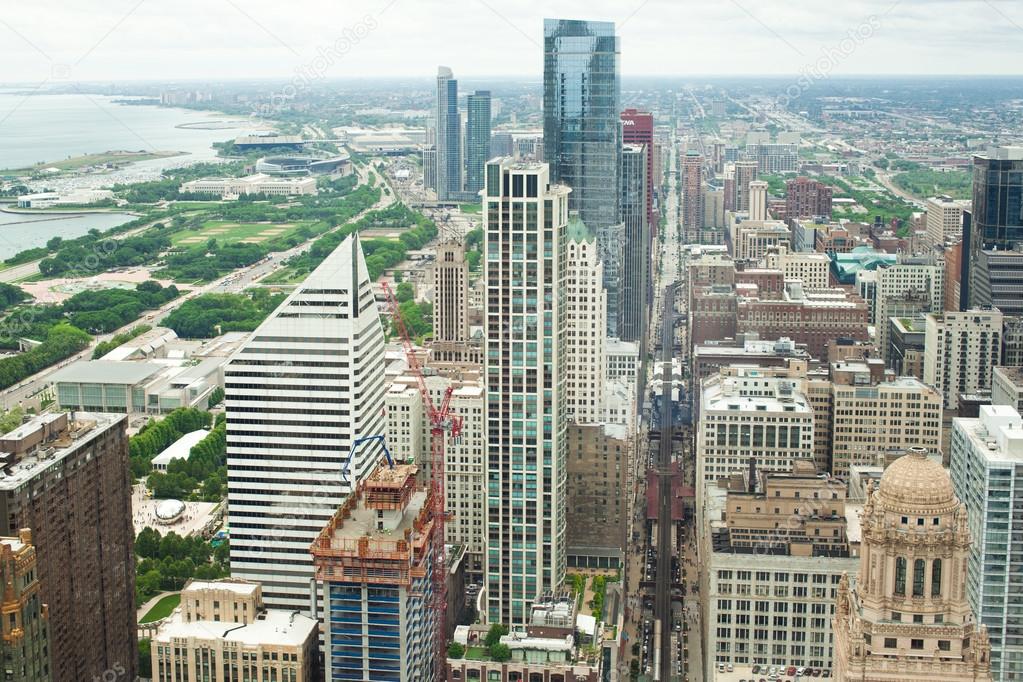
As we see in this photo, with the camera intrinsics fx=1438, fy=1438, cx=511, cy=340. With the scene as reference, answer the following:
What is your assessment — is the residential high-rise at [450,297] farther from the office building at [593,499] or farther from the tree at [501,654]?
the tree at [501,654]

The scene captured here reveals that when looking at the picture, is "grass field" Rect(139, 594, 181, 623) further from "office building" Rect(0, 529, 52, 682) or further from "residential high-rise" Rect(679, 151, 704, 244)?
"residential high-rise" Rect(679, 151, 704, 244)

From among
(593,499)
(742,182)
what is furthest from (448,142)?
(593,499)

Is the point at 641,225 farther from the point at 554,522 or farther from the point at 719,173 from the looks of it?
the point at 719,173

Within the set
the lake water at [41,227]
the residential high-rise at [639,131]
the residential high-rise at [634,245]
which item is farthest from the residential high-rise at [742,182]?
the lake water at [41,227]

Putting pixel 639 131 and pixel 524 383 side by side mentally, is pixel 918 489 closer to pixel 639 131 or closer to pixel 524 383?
pixel 524 383

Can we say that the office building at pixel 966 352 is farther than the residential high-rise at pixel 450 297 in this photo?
No

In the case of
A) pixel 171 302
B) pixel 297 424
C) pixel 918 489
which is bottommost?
pixel 171 302

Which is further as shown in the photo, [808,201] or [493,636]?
[808,201]
